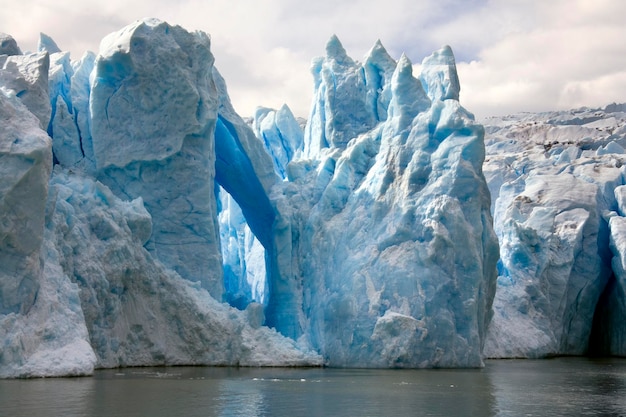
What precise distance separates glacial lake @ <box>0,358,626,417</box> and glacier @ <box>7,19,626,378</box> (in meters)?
1.64

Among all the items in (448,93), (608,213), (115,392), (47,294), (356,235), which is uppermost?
(448,93)

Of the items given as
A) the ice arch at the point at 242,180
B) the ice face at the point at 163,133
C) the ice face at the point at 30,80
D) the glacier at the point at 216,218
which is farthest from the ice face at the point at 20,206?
the ice arch at the point at 242,180

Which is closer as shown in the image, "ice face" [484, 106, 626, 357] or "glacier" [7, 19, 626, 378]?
"glacier" [7, 19, 626, 378]

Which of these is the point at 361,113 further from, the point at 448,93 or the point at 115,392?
the point at 115,392

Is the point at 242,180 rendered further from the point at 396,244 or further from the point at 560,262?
the point at 560,262

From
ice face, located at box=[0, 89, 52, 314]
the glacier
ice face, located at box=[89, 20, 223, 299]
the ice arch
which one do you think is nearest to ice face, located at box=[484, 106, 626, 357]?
the glacier

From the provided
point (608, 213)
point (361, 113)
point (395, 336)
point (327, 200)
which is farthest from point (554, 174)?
point (395, 336)

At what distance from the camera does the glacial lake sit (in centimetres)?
1252

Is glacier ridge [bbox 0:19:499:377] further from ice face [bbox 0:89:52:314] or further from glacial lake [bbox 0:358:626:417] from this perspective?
glacial lake [bbox 0:358:626:417]

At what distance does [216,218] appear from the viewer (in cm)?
2673

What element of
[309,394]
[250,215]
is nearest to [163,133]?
[250,215]

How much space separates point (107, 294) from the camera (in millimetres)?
21328

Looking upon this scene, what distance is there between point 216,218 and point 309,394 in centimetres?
1226

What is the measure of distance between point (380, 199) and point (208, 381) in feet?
32.5
